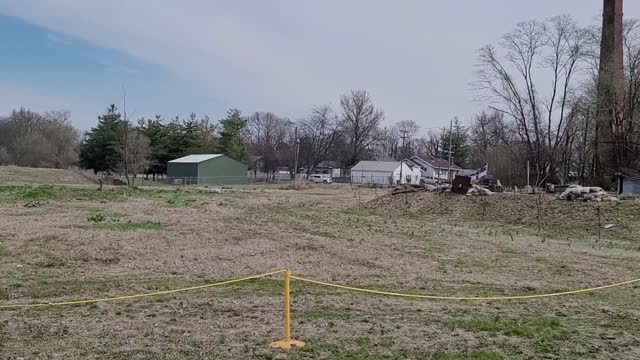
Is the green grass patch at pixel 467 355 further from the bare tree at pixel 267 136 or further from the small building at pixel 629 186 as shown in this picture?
the bare tree at pixel 267 136

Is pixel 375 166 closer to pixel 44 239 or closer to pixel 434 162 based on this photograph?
pixel 434 162

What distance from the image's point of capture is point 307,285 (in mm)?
9867

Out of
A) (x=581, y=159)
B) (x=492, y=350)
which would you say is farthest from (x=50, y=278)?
(x=581, y=159)

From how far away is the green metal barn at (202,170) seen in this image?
2719 inches

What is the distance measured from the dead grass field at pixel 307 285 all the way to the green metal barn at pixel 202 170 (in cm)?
4718

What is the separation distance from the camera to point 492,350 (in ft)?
20.2

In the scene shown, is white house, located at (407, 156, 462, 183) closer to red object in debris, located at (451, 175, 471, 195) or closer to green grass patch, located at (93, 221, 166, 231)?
red object in debris, located at (451, 175, 471, 195)

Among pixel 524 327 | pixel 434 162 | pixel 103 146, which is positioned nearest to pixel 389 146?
pixel 434 162

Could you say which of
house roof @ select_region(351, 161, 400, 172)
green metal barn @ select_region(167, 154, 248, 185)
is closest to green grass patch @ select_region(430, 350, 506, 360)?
green metal barn @ select_region(167, 154, 248, 185)

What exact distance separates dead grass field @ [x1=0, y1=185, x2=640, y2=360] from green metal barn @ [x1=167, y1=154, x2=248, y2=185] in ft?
155

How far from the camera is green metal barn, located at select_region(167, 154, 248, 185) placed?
69062 millimetres

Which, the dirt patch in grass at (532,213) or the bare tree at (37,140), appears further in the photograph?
the bare tree at (37,140)

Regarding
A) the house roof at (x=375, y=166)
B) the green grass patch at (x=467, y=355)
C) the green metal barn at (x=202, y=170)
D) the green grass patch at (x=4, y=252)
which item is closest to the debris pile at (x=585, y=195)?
the green grass patch at (x=467, y=355)

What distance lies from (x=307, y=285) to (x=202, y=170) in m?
61.9
